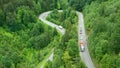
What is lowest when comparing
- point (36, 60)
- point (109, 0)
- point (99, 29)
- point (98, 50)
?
point (36, 60)

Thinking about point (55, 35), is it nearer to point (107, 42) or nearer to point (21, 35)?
point (21, 35)

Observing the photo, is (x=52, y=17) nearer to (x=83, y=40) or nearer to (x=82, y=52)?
(x=83, y=40)

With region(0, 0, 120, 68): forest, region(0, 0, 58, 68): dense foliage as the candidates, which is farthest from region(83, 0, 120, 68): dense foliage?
region(0, 0, 58, 68): dense foliage

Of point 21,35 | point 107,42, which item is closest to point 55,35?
point 21,35

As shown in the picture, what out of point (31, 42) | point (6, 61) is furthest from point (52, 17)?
point (6, 61)

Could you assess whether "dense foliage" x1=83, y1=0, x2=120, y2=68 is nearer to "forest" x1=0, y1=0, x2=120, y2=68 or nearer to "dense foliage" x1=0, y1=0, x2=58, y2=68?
"forest" x1=0, y1=0, x2=120, y2=68

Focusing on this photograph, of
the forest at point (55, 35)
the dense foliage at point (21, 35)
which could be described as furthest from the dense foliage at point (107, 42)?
the dense foliage at point (21, 35)

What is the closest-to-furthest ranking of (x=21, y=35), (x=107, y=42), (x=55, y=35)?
(x=107, y=42), (x=55, y=35), (x=21, y=35)

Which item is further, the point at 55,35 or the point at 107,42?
the point at 55,35

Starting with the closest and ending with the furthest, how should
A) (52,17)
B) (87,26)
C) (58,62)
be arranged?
1. (58,62)
2. (87,26)
3. (52,17)
